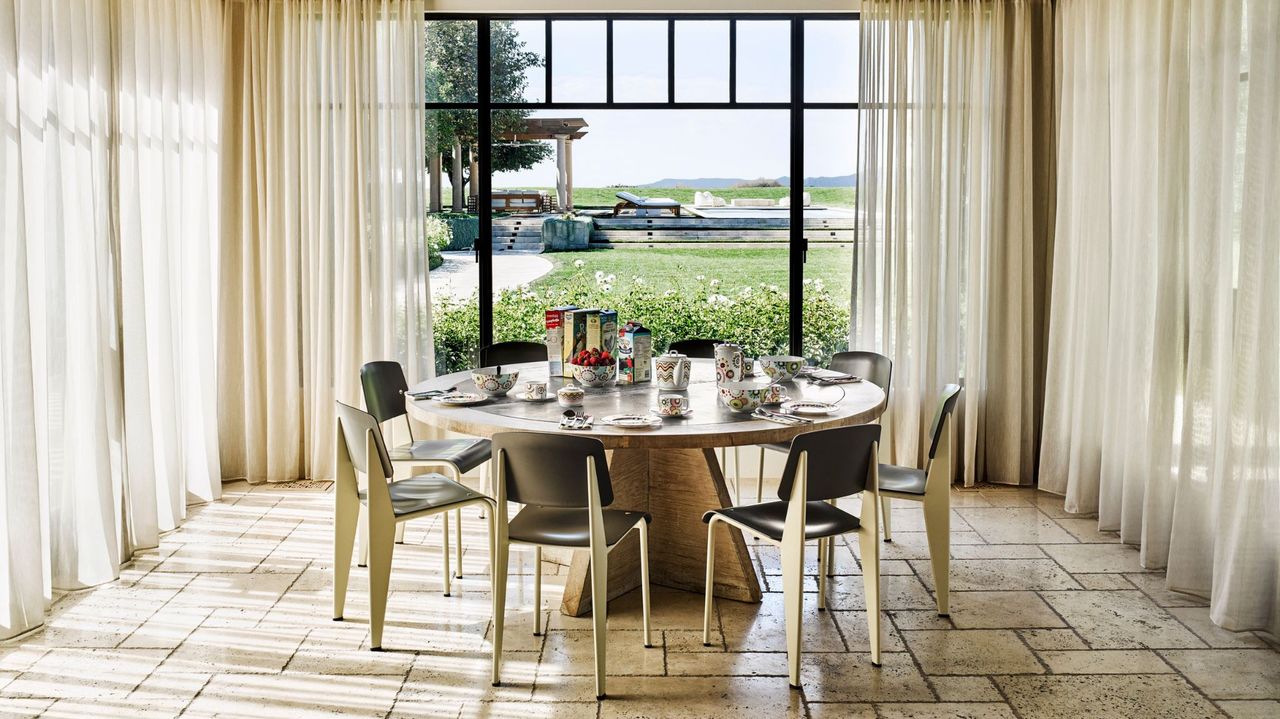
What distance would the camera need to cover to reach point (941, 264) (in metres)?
5.79

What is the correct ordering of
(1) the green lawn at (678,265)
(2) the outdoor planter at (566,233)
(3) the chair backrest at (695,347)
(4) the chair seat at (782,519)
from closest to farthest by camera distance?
(4) the chair seat at (782,519) < (3) the chair backrest at (695,347) < (2) the outdoor planter at (566,233) < (1) the green lawn at (678,265)

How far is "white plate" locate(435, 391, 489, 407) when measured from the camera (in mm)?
3828

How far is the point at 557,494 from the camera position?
3115mm

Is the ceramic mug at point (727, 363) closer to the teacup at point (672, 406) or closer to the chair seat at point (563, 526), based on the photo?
the teacup at point (672, 406)

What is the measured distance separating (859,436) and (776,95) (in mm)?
3293

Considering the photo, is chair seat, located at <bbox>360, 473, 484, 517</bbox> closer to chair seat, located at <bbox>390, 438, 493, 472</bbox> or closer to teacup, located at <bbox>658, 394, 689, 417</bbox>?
chair seat, located at <bbox>390, 438, 493, 472</bbox>

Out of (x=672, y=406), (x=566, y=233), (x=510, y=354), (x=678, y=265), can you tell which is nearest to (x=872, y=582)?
(x=672, y=406)

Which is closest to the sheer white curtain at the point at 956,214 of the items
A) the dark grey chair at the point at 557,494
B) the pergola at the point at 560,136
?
the pergola at the point at 560,136

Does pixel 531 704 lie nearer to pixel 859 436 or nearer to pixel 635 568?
pixel 635 568

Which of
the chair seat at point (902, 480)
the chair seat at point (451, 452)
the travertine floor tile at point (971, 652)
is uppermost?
the chair seat at point (451, 452)

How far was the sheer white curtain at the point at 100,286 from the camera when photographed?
363 cm

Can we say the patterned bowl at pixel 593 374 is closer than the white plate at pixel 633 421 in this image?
No

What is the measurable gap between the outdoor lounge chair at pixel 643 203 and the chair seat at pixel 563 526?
197 inches

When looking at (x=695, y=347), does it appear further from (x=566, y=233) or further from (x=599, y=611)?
(x=566, y=233)
